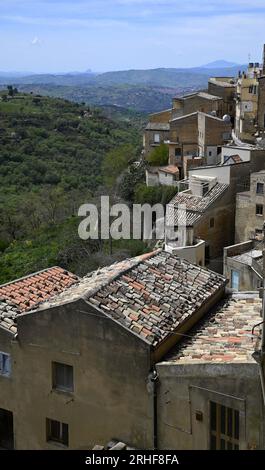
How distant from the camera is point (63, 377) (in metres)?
11.4

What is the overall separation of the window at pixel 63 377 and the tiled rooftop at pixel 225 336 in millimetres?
1994

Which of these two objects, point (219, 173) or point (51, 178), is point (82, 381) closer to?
point (219, 173)

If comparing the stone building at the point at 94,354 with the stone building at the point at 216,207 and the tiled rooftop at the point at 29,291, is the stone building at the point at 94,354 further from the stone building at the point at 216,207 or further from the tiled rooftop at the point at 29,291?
the stone building at the point at 216,207

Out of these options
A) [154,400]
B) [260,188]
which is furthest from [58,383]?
[260,188]

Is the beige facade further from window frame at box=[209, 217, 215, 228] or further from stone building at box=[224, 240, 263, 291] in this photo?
stone building at box=[224, 240, 263, 291]

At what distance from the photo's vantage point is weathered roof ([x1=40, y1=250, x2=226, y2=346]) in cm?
1079

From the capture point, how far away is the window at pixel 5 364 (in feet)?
39.7

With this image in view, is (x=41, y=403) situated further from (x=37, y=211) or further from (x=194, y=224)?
(x=37, y=211)

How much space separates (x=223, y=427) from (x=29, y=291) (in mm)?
6025

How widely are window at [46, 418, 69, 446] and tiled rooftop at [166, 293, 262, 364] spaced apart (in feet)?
9.05

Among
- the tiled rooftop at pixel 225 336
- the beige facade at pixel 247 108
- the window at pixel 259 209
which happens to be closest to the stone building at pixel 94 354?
the tiled rooftop at pixel 225 336

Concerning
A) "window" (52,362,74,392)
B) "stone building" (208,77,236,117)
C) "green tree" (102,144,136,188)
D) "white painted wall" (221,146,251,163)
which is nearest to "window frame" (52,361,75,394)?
"window" (52,362,74,392)

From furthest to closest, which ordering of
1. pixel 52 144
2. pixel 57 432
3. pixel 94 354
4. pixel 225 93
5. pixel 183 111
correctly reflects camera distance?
pixel 52 144 < pixel 225 93 < pixel 183 111 < pixel 57 432 < pixel 94 354
